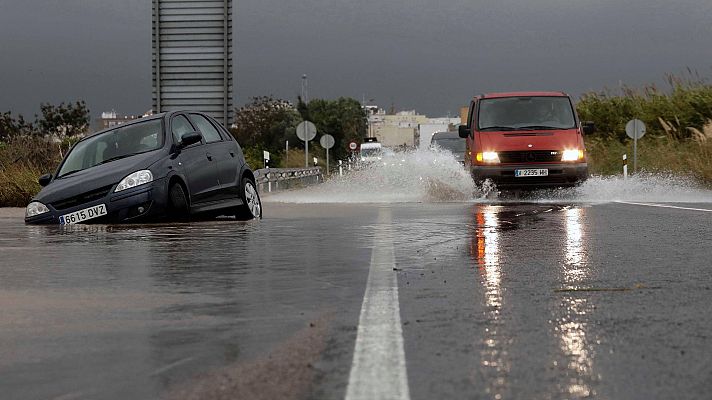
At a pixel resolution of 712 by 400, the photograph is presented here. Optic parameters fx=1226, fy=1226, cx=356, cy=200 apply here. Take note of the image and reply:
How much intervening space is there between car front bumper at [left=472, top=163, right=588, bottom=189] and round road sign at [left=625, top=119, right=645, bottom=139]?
12.3 metres

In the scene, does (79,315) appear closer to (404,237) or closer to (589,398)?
(589,398)

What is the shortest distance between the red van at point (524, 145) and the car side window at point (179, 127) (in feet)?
25.9

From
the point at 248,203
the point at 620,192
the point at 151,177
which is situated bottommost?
the point at 248,203

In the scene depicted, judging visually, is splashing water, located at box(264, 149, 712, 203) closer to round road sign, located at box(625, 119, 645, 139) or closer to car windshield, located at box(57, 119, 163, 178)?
round road sign, located at box(625, 119, 645, 139)

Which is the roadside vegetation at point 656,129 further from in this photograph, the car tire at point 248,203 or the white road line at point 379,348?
the white road line at point 379,348

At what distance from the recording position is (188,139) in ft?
48.7

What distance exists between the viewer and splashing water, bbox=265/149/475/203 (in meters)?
24.0

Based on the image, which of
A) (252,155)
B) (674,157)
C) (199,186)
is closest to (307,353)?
(199,186)

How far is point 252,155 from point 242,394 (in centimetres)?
5013

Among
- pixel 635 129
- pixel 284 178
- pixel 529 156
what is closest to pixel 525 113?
pixel 529 156

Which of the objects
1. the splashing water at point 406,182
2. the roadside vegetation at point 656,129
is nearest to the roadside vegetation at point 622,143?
the roadside vegetation at point 656,129

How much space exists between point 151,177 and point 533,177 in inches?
382

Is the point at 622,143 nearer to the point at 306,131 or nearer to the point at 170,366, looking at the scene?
the point at 306,131

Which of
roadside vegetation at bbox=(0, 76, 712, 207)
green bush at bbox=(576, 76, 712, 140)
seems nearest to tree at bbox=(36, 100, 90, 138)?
roadside vegetation at bbox=(0, 76, 712, 207)
